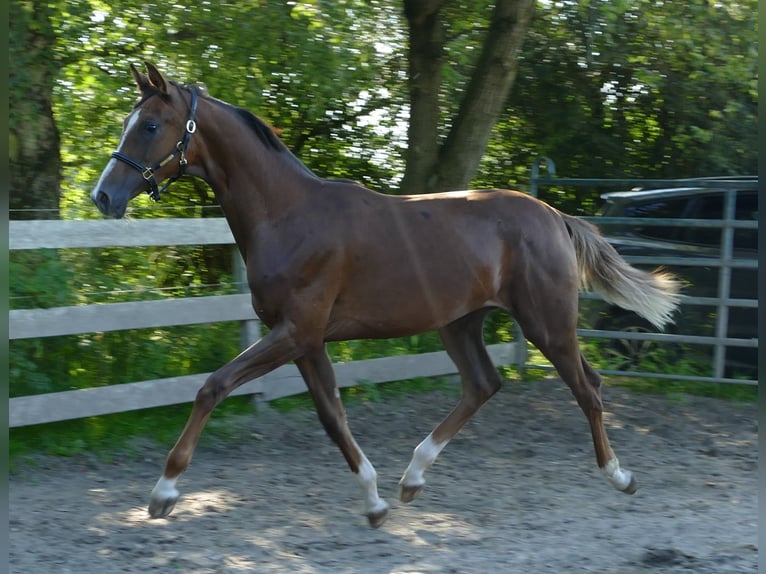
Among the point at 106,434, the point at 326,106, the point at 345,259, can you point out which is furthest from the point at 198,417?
the point at 326,106

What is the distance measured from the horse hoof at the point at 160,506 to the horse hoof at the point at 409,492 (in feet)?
4.20

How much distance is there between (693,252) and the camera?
8.05 metres

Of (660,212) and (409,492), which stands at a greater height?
(660,212)

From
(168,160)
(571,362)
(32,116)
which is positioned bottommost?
(571,362)

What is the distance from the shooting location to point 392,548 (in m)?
4.47

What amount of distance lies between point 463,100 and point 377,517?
477 centimetres

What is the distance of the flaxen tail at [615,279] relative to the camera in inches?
221

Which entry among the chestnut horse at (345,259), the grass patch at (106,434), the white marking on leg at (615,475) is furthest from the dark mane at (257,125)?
the white marking on leg at (615,475)

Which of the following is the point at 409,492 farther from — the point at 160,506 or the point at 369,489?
the point at 160,506

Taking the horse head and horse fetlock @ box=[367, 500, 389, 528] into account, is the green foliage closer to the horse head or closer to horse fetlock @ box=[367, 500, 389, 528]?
the horse head

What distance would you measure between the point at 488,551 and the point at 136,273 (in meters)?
3.65

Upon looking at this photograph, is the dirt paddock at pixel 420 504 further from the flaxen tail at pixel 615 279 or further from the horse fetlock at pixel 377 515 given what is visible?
the flaxen tail at pixel 615 279

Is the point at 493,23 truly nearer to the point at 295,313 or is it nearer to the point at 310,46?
the point at 310,46

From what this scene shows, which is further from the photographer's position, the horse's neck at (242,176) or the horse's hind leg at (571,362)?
the horse's hind leg at (571,362)
